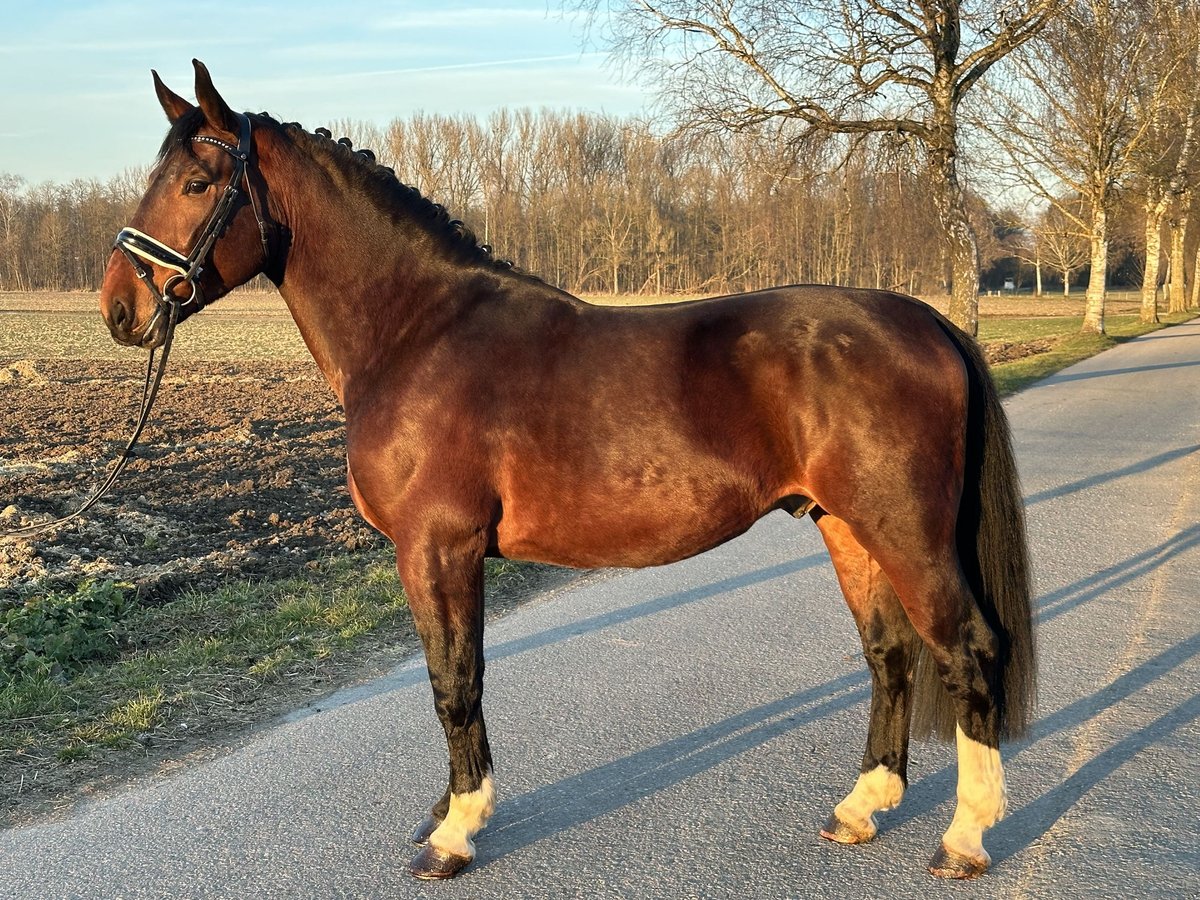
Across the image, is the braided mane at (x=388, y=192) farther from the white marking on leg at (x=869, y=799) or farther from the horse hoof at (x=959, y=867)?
the horse hoof at (x=959, y=867)

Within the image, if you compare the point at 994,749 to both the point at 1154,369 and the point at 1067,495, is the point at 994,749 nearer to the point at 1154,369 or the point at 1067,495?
the point at 1067,495

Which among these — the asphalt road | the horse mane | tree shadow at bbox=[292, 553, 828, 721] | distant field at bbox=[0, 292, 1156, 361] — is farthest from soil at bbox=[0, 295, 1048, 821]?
distant field at bbox=[0, 292, 1156, 361]

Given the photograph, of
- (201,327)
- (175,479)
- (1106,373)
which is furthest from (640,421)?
(201,327)

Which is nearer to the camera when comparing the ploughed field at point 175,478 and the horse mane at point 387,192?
the horse mane at point 387,192

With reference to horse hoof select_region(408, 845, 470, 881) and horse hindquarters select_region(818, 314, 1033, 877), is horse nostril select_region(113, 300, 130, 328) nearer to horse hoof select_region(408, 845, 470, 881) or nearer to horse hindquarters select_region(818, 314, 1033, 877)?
horse hoof select_region(408, 845, 470, 881)

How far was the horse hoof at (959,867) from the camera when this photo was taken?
117 inches

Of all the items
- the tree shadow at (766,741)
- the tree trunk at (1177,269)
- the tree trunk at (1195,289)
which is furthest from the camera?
the tree trunk at (1195,289)

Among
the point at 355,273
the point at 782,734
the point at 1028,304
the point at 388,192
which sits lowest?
the point at 782,734

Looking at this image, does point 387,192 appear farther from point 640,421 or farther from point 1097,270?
point 1097,270

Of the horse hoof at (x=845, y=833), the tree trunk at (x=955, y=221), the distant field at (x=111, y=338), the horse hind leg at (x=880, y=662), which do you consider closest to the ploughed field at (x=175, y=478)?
the horse hind leg at (x=880, y=662)

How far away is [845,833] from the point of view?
318 centimetres

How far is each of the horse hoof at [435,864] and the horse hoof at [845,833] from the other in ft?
3.85

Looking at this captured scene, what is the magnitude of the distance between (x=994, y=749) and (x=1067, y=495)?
581cm

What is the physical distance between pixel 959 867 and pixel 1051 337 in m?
30.6
